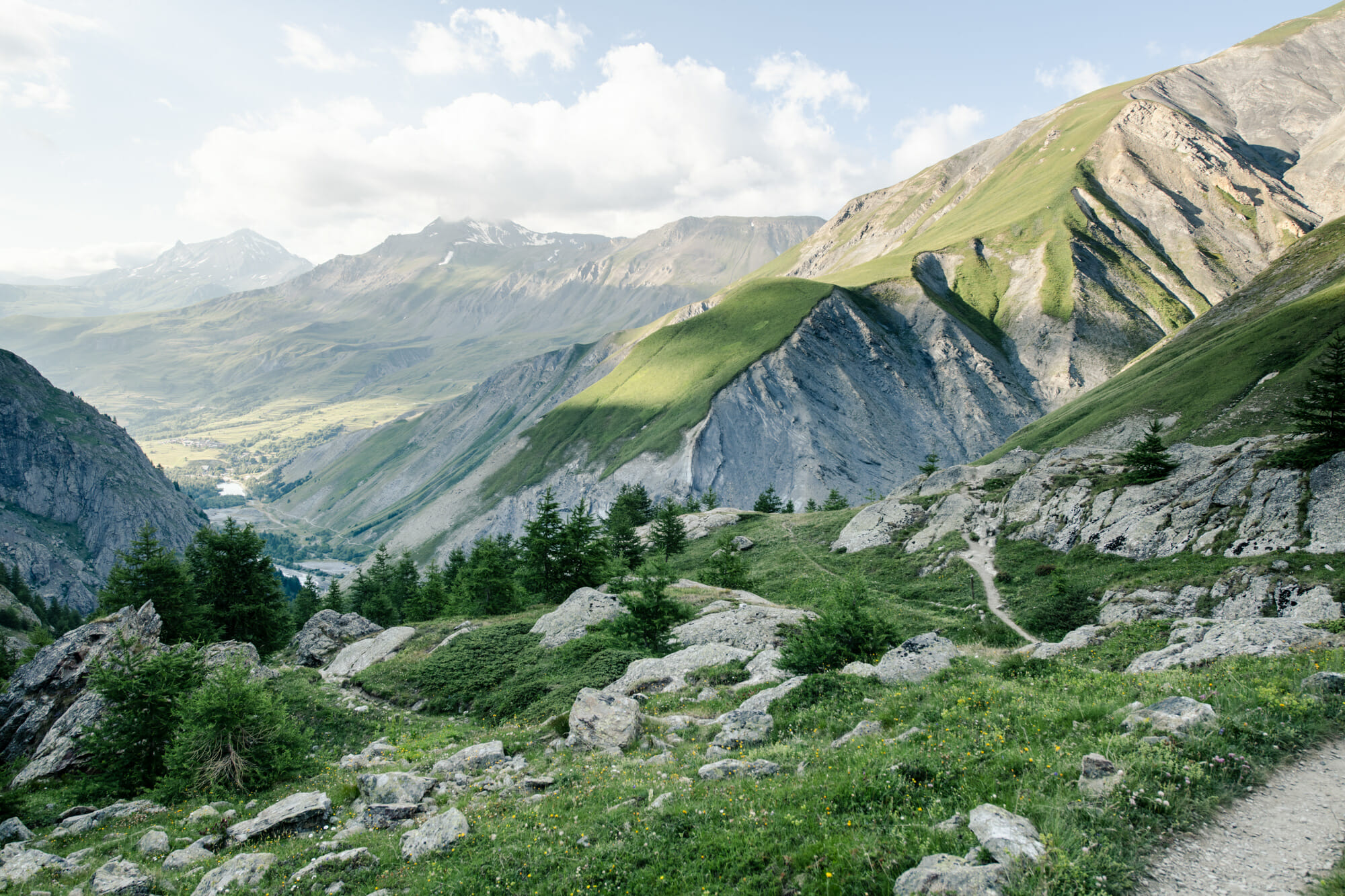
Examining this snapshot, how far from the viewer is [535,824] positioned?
11664 millimetres

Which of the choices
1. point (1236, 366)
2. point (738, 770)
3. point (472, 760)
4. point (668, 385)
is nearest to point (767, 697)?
point (738, 770)

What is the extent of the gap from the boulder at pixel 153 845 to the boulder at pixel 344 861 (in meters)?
5.05

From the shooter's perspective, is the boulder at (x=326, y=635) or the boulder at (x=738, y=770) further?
the boulder at (x=326, y=635)

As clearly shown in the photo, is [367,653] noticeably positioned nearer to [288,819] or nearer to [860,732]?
[288,819]

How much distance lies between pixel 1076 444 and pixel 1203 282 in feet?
489

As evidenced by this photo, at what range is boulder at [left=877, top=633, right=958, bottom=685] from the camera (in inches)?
657

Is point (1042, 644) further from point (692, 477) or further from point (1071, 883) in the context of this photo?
point (692, 477)

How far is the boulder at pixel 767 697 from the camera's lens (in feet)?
55.4

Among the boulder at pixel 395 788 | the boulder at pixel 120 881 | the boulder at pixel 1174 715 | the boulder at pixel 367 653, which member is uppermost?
the boulder at pixel 1174 715

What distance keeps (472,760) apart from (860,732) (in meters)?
11.2

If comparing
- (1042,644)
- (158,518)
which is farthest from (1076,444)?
(158,518)

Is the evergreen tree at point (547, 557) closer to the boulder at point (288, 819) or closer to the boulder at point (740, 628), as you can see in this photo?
the boulder at point (740, 628)

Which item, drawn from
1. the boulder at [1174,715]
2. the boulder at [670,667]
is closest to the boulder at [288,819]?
the boulder at [670,667]

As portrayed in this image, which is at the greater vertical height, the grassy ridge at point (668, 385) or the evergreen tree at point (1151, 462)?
the grassy ridge at point (668, 385)
